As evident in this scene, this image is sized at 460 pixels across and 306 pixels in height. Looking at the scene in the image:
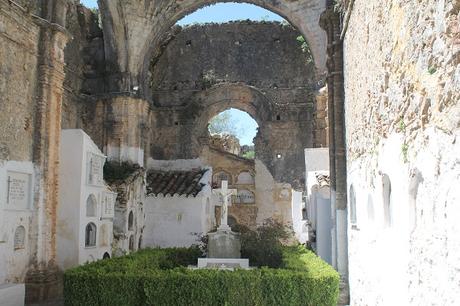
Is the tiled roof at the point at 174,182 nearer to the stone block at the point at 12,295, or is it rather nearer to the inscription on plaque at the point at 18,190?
the inscription on plaque at the point at 18,190

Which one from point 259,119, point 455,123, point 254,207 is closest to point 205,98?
point 259,119

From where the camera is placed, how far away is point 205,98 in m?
22.9

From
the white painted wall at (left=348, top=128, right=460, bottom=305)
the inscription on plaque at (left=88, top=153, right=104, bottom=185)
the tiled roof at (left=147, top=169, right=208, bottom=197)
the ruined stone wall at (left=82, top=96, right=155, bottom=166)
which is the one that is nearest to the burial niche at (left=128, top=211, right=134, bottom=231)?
the ruined stone wall at (left=82, top=96, right=155, bottom=166)

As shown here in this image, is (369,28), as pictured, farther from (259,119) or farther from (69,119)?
(259,119)

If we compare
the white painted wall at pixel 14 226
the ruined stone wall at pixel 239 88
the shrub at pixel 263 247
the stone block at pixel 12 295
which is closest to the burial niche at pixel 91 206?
the white painted wall at pixel 14 226

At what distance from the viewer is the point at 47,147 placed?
987 centimetres

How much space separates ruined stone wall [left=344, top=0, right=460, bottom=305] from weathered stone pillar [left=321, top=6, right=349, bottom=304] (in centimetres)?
281

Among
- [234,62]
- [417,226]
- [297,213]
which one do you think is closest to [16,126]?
[417,226]

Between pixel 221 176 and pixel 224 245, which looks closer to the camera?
pixel 224 245

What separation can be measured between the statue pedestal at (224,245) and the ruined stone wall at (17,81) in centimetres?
520

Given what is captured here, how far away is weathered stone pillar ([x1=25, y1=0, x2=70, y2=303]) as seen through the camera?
31.1 feet

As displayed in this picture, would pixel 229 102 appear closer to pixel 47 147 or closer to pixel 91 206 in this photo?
pixel 91 206

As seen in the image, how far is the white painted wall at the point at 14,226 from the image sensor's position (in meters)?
8.53

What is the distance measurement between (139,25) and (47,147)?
8113 millimetres
